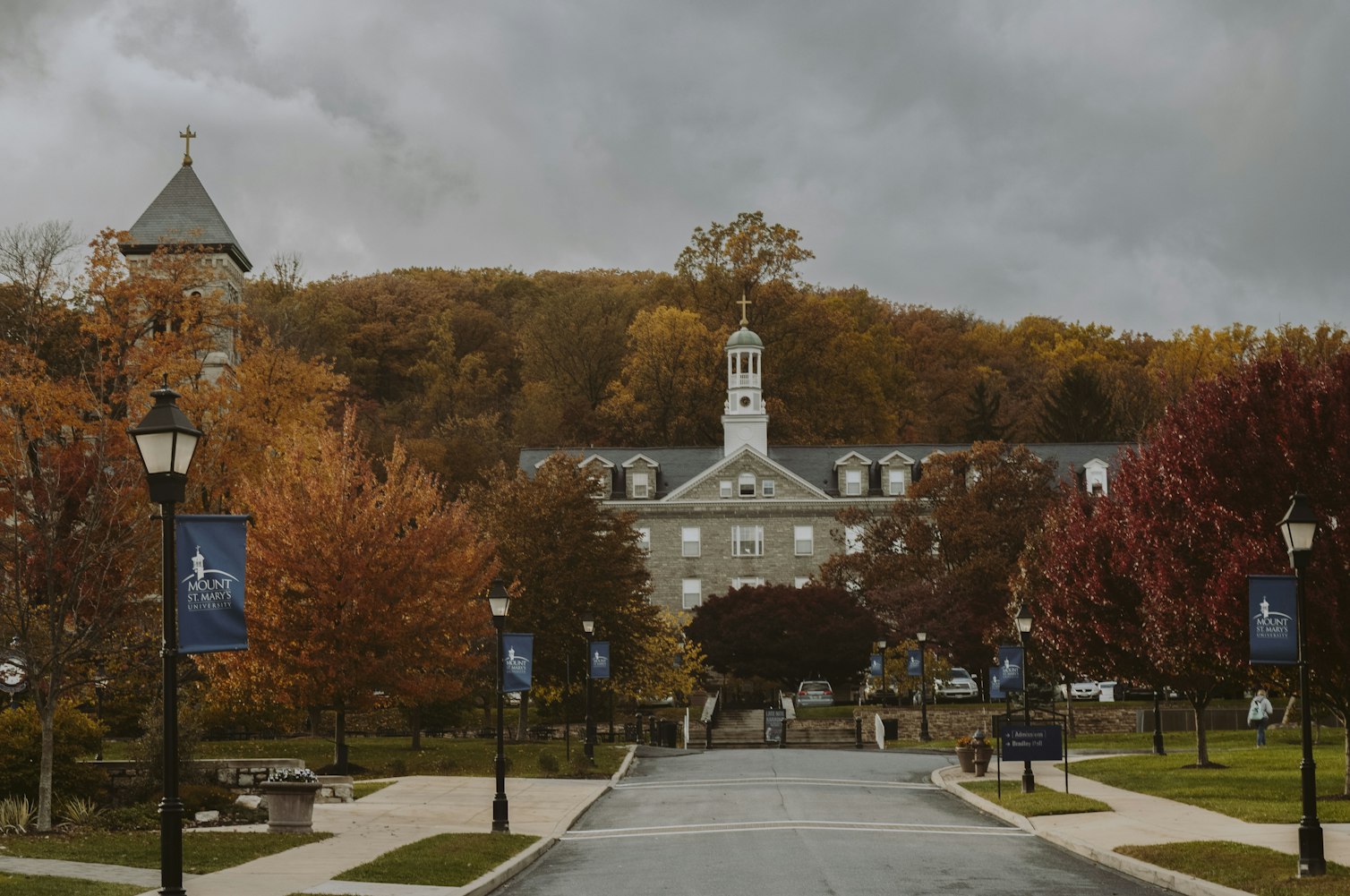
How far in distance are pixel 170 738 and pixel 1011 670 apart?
95.2 feet

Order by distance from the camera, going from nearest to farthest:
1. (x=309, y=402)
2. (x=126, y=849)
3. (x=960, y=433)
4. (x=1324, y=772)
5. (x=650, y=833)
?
(x=126, y=849)
(x=650, y=833)
(x=1324, y=772)
(x=309, y=402)
(x=960, y=433)

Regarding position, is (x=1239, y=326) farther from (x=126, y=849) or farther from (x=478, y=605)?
(x=126, y=849)

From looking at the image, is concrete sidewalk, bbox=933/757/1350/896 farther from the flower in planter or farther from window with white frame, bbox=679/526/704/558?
window with white frame, bbox=679/526/704/558

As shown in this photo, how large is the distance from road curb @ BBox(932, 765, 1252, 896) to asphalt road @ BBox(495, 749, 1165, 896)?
8.5 inches

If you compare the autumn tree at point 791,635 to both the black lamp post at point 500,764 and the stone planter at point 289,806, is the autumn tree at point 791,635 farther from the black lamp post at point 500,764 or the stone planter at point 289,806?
the stone planter at point 289,806

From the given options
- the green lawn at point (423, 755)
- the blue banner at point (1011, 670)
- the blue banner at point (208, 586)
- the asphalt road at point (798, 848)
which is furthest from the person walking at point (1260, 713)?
the blue banner at point (208, 586)

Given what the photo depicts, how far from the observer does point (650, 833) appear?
990 inches

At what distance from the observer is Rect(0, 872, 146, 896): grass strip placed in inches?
634

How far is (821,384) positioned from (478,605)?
206 ft

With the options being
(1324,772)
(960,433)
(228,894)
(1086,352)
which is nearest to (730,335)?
(960,433)

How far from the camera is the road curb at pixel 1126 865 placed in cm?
1734

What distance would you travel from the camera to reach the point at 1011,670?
3938 centimetres

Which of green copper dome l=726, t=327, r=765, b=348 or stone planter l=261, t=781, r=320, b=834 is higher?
green copper dome l=726, t=327, r=765, b=348

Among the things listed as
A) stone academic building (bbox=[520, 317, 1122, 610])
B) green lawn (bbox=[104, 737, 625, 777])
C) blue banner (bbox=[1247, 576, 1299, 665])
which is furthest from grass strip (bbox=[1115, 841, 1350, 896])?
stone academic building (bbox=[520, 317, 1122, 610])
